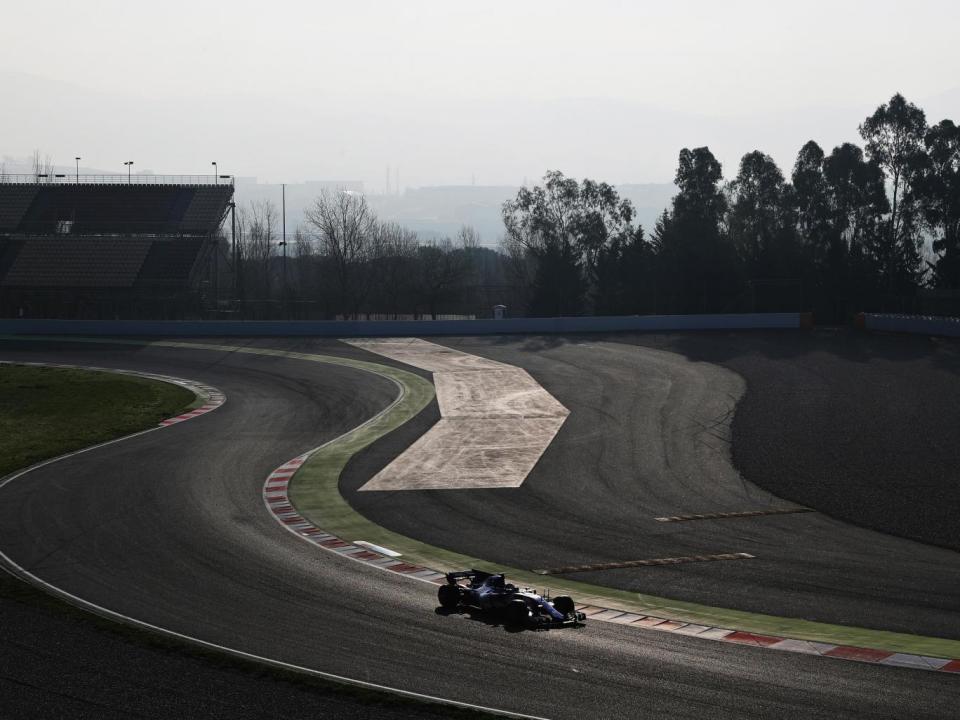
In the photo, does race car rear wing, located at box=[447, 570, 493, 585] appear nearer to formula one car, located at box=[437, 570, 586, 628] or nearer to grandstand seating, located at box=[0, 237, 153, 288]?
formula one car, located at box=[437, 570, 586, 628]

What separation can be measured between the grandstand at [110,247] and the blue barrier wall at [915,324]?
39.2 meters

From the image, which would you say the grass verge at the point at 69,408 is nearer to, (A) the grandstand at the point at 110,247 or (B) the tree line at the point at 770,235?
(A) the grandstand at the point at 110,247

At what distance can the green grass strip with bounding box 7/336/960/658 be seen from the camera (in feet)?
42.6

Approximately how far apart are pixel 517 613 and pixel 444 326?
45445mm

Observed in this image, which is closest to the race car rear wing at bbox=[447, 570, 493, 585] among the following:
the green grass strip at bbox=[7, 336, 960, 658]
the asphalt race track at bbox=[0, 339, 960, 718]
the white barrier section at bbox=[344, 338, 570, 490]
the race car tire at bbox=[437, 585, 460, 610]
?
the race car tire at bbox=[437, 585, 460, 610]

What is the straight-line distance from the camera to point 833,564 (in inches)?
647

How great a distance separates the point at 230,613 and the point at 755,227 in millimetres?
76735

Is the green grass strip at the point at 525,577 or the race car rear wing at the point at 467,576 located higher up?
the race car rear wing at the point at 467,576

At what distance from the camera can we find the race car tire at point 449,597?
14102mm

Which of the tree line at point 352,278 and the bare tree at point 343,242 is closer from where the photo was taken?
the tree line at point 352,278

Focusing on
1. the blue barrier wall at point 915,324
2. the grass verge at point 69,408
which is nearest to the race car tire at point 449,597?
the grass verge at point 69,408

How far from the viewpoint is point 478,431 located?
30266mm

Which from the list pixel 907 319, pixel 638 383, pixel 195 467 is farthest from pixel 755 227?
pixel 195 467

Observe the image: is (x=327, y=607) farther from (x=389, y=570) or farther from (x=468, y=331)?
(x=468, y=331)
